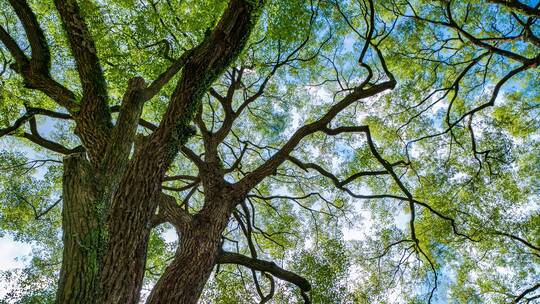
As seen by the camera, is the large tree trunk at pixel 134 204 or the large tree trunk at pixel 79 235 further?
the large tree trunk at pixel 134 204

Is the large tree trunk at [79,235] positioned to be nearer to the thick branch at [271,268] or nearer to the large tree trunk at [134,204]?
the large tree trunk at [134,204]

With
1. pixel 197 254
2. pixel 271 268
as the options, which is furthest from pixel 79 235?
pixel 271 268

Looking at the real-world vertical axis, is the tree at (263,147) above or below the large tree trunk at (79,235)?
above

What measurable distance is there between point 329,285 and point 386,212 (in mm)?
4237

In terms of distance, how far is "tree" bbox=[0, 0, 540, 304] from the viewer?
12.7ft

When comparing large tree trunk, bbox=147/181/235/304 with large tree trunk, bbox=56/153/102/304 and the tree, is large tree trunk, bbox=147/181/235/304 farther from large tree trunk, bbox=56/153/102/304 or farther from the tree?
large tree trunk, bbox=56/153/102/304

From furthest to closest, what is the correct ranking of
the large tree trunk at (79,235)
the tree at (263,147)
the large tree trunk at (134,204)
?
the tree at (263,147) → the large tree trunk at (134,204) → the large tree trunk at (79,235)

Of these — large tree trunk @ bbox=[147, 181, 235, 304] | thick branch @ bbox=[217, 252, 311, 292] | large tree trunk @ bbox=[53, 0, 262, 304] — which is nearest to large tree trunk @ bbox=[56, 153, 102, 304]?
large tree trunk @ bbox=[53, 0, 262, 304]

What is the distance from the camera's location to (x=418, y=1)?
8.72 meters

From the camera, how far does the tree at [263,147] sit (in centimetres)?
388

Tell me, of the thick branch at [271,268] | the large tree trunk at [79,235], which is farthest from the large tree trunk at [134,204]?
the thick branch at [271,268]


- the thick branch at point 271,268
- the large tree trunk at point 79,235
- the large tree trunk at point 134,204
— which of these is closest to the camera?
the large tree trunk at point 79,235

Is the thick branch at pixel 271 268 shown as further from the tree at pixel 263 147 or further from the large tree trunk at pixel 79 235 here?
the large tree trunk at pixel 79 235

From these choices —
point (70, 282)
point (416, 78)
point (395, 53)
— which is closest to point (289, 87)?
point (395, 53)
